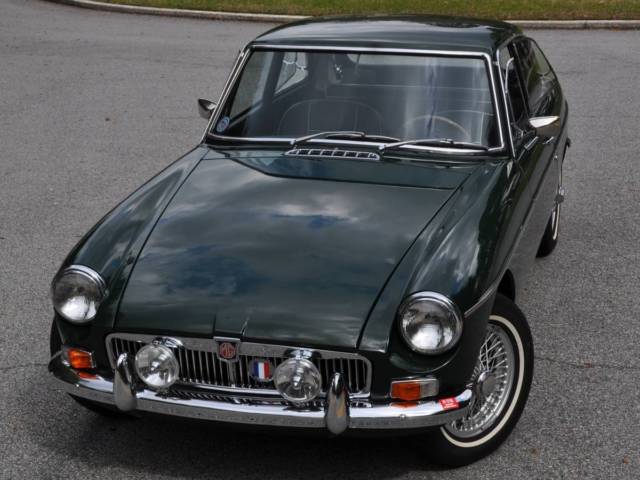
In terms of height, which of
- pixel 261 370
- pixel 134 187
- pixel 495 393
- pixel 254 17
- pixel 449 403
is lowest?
pixel 254 17

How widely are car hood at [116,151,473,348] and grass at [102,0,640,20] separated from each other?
38.5ft

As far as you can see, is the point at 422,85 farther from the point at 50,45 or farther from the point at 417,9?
the point at 417,9

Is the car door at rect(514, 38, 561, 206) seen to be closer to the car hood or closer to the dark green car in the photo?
the dark green car

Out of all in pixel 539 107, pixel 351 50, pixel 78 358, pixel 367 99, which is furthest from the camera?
pixel 539 107

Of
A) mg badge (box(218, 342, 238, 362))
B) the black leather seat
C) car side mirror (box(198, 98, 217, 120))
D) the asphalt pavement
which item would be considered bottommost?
the asphalt pavement

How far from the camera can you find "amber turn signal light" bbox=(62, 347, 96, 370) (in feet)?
13.1

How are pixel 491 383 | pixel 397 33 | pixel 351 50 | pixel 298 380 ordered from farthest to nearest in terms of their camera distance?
1. pixel 397 33
2. pixel 351 50
3. pixel 491 383
4. pixel 298 380

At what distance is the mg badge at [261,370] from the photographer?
3754mm

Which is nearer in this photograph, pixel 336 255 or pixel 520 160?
pixel 336 255

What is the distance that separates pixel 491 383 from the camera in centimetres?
413

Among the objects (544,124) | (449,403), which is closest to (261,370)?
(449,403)

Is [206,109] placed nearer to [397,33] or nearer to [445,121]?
[397,33]

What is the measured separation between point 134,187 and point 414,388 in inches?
189

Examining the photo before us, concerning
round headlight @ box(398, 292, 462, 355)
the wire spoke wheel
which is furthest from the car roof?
round headlight @ box(398, 292, 462, 355)
